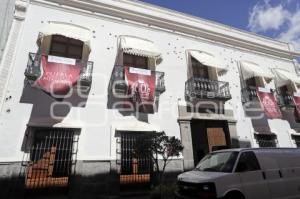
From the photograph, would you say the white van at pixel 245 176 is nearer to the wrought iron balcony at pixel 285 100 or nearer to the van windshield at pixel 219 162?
the van windshield at pixel 219 162

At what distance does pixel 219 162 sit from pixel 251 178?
2.76 feet

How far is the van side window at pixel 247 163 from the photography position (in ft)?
18.6

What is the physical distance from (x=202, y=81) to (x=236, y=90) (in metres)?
2.47

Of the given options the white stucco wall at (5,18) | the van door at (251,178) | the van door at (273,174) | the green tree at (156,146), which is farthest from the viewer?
the white stucco wall at (5,18)

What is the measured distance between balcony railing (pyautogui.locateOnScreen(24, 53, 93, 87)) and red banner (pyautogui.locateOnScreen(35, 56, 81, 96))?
16 centimetres

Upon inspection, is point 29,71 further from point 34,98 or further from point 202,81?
point 202,81

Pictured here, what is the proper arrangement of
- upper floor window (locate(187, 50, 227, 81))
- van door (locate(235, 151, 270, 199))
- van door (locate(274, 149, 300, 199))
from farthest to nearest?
upper floor window (locate(187, 50, 227, 81)) < van door (locate(274, 149, 300, 199)) < van door (locate(235, 151, 270, 199))

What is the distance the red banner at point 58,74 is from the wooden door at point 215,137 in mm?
6822

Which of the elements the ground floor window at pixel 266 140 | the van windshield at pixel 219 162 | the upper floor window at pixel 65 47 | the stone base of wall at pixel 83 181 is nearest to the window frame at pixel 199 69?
the ground floor window at pixel 266 140

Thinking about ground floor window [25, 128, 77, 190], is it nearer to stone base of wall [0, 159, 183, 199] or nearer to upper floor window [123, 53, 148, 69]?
stone base of wall [0, 159, 183, 199]

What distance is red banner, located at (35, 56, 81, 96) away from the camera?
326 inches

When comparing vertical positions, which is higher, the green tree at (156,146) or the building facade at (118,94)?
the building facade at (118,94)

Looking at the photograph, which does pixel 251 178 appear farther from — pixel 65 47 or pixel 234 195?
pixel 65 47

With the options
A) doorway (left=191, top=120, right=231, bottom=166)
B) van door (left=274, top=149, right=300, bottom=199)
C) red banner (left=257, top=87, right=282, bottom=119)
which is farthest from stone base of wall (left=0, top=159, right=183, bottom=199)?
red banner (left=257, top=87, right=282, bottom=119)
